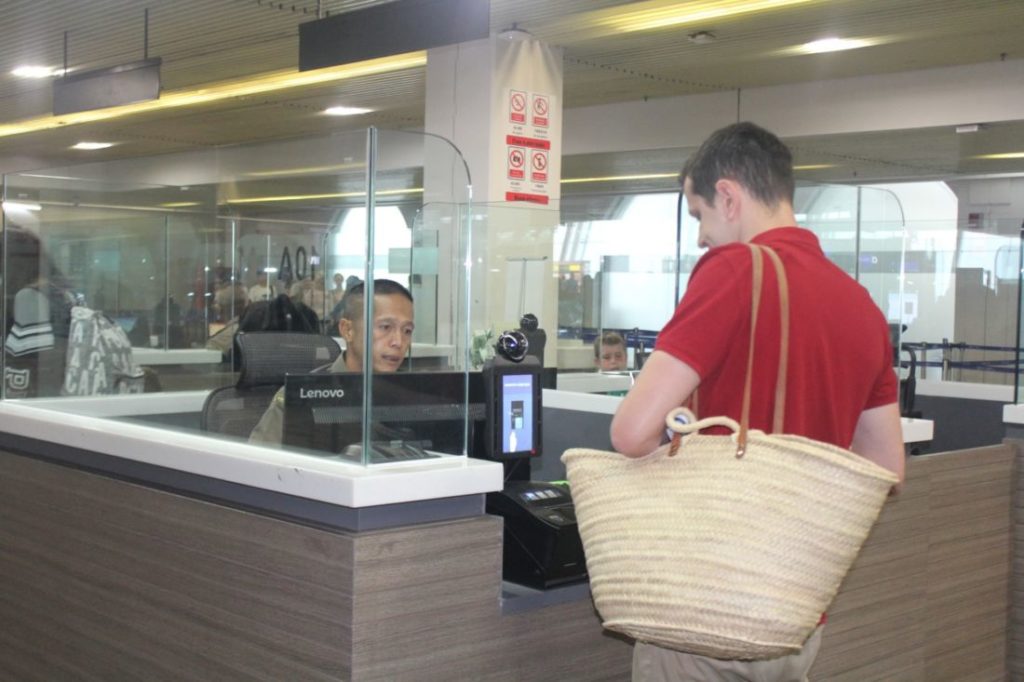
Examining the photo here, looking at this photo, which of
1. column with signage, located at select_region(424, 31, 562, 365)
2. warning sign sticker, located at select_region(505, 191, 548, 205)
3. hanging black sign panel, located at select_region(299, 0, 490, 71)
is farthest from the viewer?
warning sign sticker, located at select_region(505, 191, 548, 205)

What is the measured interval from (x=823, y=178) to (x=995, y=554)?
28.7ft

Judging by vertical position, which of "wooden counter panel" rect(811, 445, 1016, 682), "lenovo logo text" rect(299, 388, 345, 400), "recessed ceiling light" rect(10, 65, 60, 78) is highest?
"recessed ceiling light" rect(10, 65, 60, 78)

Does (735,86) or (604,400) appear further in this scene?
(735,86)

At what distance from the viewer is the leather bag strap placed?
1.50 m

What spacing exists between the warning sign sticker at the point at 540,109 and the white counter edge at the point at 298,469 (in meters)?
4.81

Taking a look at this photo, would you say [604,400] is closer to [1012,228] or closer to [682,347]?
[682,347]

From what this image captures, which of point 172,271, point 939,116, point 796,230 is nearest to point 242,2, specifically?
point 172,271

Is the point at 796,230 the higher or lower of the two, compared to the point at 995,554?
higher

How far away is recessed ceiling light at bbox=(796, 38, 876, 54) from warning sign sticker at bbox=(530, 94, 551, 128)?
173cm

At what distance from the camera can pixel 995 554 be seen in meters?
3.48

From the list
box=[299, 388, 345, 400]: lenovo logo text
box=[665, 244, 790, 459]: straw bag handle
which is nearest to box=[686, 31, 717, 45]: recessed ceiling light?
box=[299, 388, 345, 400]: lenovo logo text

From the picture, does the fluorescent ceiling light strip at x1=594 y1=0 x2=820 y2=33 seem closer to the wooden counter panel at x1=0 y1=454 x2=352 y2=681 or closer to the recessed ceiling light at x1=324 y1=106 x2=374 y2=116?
the recessed ceiling light at x1=324 y1=106 x2=374 y2=116

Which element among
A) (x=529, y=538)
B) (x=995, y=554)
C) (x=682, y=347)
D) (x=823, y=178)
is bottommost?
(x=995, y=554)

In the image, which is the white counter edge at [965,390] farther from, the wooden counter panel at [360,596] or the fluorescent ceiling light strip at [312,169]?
the fluorescent ceiling light strip at [312,169]
